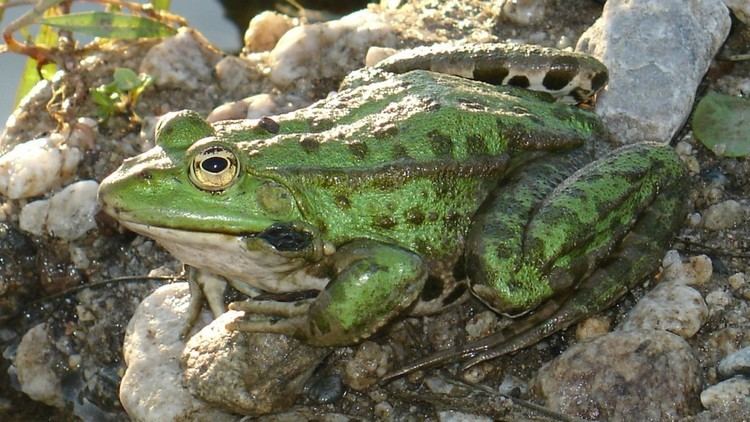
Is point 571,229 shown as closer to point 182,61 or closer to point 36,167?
point 182,61

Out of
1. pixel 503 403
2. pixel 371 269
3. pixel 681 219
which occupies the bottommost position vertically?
pixel 503 403

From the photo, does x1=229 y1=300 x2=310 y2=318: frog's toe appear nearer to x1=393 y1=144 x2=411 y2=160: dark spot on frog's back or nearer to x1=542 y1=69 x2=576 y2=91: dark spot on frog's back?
x1=393 y1=144 x2=411 y2=160: dark spot on frog's back

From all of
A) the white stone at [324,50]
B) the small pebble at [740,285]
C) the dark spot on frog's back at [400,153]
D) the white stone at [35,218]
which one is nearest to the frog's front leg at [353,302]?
the dark spot on frog's back at [400,153]

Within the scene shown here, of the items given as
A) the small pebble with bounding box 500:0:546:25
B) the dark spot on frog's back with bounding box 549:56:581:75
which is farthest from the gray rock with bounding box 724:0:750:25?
the dark spot on frog's back with bounding box 549:56:581:75

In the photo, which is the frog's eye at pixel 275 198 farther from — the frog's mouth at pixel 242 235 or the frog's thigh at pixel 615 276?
the frog's thigh at pixel 615 276

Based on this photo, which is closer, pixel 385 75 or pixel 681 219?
pixel 681 219

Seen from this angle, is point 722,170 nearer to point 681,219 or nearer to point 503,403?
point 681,219

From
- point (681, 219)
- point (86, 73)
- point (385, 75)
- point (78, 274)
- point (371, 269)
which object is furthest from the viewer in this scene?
point (86, 73)

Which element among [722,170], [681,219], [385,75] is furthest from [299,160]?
[722,170]
